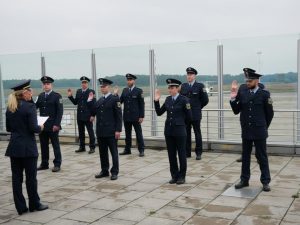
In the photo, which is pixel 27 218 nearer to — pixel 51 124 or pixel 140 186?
pixel 140 186

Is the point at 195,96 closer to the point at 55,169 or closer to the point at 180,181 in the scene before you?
the point at 180,181

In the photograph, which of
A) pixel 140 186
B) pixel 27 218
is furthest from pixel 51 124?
pixel 27 218

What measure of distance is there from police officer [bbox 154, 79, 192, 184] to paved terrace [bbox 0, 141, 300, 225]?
0.89 ft

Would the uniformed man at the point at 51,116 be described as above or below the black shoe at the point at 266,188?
above

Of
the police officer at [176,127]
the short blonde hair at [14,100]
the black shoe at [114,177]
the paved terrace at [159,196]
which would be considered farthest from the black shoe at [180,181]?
the short blonde hair at [14,100]

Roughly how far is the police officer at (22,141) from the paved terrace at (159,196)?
0.86 feet

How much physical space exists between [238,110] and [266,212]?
70.6 inches

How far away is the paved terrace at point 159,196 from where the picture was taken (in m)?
5.16

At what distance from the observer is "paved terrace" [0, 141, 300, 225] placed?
16.9 feet

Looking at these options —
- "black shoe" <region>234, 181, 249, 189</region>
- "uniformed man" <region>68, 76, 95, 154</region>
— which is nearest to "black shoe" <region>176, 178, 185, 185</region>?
"black shoe" <region>234, 181, 249, 189</region>

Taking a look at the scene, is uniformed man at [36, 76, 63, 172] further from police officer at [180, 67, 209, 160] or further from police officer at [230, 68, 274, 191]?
police officer at [230, 68, 274, 191]

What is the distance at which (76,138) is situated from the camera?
38.5ft

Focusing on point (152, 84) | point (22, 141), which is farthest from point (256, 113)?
point (152, 84)

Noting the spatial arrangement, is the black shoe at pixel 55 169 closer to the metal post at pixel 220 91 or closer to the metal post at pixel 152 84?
the metal post at pixel 152 84
